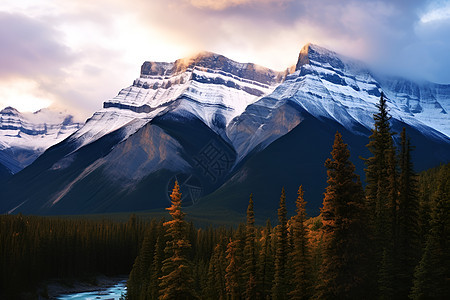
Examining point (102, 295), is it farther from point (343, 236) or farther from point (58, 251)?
point (343, 236)

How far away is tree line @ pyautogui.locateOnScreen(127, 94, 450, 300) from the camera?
6253cm

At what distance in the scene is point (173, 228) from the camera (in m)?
62.0

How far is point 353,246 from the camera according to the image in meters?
62.5

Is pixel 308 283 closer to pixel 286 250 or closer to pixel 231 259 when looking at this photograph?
pixel 286 250

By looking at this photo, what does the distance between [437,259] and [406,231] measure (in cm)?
578

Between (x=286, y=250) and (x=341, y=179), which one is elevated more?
(x=341, y=179)

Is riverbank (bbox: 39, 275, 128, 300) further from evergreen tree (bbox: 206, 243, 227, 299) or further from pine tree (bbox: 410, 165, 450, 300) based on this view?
pine tree (bbox: 410, 165, 450, 300)

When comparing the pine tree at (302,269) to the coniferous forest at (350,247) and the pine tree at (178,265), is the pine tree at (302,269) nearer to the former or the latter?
the coniferous forest at (350,247)

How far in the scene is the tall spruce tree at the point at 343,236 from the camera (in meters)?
62.4

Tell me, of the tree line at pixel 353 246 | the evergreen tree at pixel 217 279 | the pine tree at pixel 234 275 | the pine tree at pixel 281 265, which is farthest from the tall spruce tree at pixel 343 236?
the evergreen tree at pixel 217 279

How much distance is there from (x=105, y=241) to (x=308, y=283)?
118120 mm

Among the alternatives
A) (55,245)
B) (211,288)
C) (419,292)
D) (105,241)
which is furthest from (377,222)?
(105,241)

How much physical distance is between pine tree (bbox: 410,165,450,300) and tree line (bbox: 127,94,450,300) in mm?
108

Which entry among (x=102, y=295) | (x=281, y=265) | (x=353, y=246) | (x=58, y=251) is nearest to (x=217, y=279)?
(x=281, y=265)
